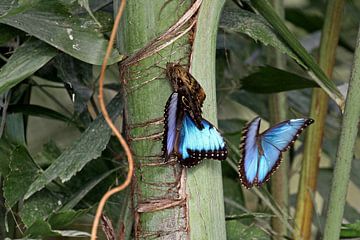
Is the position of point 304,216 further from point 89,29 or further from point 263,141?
point 89,29

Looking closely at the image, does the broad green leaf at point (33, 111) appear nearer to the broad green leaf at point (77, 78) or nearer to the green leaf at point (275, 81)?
the broad green leaf at point (77, 78)

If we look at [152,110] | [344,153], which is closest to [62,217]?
[152,110]

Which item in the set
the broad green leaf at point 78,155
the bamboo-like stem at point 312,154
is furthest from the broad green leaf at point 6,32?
the bamboo-like stem at point 312,154

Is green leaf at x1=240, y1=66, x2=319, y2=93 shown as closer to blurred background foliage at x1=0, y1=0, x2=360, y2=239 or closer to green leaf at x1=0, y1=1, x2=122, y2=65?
blurred background foliage at x1=0, y1=0, x2=360, y2=239

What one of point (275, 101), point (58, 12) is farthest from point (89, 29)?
A: point (275, 101)

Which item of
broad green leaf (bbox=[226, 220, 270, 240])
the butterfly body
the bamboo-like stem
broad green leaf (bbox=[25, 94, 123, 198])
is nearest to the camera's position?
the butterfly body

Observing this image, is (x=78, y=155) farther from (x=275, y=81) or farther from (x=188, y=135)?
(x=275, y=81)

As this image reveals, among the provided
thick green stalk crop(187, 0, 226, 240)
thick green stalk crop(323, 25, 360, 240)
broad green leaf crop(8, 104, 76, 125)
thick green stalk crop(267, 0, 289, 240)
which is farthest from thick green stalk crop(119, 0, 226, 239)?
thick green stalk crop(267, 0, 289, 240)
